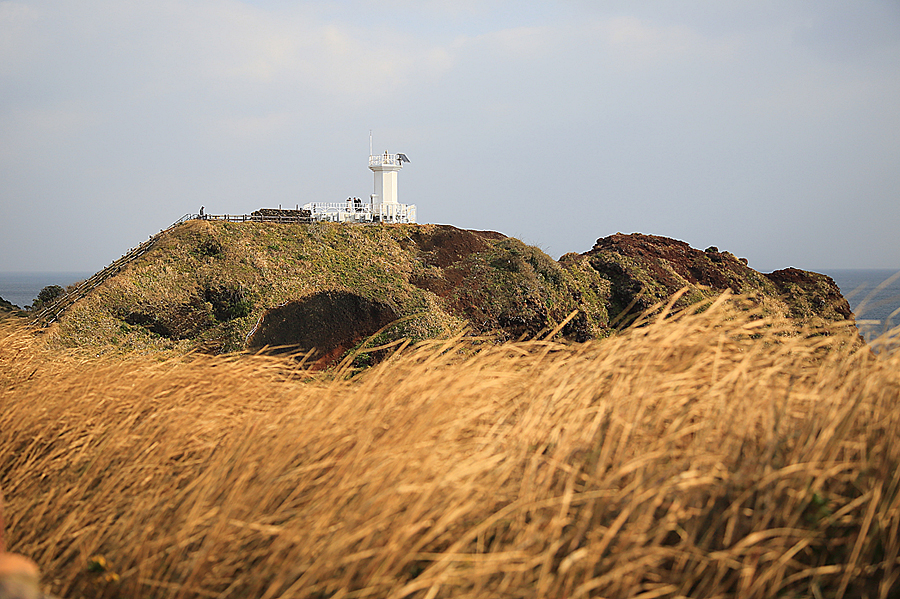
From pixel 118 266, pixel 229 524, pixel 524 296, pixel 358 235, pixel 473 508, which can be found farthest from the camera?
pixel 358 235

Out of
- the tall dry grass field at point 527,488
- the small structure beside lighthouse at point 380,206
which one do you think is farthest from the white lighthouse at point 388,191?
the tall dry grass field at point 527,488

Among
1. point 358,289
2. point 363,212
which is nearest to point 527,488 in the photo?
point 358,289

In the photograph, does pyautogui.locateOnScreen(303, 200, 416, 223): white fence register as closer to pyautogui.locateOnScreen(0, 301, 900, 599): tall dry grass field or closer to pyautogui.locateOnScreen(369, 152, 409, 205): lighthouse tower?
pyautogui.locateOnScreen(369, 152, 409, 205): lighthouse tower

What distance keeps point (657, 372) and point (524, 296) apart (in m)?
27.1

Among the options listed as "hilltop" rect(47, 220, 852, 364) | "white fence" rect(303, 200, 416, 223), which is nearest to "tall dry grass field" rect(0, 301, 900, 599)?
"hilltop" rect(47, 220, 852, 364)

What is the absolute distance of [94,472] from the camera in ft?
17.7

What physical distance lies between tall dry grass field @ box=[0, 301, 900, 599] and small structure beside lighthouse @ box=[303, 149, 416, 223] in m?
31.7

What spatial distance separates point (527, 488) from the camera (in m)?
3.66

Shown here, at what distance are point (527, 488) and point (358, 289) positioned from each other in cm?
2594

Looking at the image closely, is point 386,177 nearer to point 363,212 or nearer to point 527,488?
point 363,212

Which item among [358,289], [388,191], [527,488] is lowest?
[527,488]

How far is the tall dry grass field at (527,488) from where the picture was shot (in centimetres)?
338

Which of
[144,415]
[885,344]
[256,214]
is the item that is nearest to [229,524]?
[144,415]

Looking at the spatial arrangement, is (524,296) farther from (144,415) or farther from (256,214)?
(144,415)
